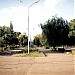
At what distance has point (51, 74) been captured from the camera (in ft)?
47.6

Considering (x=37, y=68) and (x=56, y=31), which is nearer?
(x=37, y=68)

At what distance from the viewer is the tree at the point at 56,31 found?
198 ft

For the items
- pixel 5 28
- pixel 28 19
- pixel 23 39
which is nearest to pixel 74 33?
pixel 28 19

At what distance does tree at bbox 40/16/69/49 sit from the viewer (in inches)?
2372

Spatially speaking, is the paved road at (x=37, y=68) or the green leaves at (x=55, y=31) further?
the green leaves at (x=55, y=31)

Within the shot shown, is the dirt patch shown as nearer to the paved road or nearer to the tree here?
the paved road

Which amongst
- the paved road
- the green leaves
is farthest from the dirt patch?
the green leaves

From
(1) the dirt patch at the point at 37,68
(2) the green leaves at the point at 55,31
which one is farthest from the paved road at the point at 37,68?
(2) the green leaves at the point at 55,31

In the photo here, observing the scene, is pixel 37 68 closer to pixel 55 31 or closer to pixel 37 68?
pixel 37 68

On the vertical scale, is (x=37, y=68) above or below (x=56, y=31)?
below

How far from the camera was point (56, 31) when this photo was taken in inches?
2406

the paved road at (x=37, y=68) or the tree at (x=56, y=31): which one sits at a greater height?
the tree at (x=56, y=31)

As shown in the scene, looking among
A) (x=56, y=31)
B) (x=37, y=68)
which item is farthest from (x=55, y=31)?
(x=37, y=68)

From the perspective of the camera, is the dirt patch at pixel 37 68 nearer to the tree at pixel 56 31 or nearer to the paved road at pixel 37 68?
the paved road at pixel 37 68
